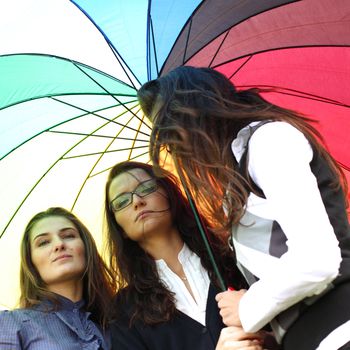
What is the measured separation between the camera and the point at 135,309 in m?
2.99

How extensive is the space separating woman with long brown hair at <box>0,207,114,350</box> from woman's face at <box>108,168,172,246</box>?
0.44 m

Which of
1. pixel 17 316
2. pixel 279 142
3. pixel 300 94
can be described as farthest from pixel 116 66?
pixel 17 316

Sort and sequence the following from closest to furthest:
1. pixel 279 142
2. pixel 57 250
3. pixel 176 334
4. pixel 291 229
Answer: pixel 291 229 → pixel 279 142 → pixel 176 334 → pixel 57 250

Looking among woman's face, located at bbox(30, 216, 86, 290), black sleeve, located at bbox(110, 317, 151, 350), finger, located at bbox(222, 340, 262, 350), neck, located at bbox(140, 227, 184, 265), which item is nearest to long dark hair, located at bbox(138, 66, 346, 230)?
finger, located at bbox(222, 340, 262, 350)

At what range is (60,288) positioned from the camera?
3459mm

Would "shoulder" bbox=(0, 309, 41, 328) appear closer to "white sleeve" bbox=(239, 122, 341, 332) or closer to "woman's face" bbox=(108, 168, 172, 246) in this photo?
"woman's face" bbox=(108, 168, 172, 246)

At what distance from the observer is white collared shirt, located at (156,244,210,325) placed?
292cm

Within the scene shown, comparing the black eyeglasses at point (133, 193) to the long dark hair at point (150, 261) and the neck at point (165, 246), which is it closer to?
the long dark hair at point (150, 261)

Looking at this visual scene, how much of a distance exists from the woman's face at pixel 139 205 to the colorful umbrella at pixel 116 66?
30 cm

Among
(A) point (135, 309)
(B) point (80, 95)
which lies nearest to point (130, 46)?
(B) point (80, 95)

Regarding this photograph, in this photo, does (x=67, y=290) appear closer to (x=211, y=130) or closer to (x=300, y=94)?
(x=211, y=130)

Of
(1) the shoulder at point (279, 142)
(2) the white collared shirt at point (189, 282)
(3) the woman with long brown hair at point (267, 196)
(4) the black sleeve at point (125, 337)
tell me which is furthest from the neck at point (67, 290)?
(1) the shoulder at point (279, 142)

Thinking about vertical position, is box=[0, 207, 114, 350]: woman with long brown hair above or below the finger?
above

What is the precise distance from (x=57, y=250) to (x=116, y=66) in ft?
3.89
